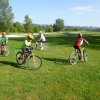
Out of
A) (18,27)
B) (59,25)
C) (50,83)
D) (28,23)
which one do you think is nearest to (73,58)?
(50,83)

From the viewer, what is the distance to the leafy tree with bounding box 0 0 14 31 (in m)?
74.1

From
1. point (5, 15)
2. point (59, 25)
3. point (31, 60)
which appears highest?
point (5, 15)

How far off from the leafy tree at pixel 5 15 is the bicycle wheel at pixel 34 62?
202ft

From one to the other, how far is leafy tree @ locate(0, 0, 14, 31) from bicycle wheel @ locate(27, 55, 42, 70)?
61.5 m

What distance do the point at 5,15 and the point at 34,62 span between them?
62495 mm

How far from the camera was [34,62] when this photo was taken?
45.0 ft

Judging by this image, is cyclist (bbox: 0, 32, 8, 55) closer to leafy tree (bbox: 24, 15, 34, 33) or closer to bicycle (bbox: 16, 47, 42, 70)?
bicycle (bbox: 16, 47, 42, 70)

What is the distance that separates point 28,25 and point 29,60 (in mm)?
83615

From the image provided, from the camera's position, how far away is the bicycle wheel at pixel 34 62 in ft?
45.0

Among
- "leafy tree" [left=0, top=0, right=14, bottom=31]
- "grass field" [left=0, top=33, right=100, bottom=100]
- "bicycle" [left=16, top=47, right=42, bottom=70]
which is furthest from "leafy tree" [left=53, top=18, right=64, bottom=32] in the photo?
"grass field" [left=0, top=33, right=100, bottom=100]

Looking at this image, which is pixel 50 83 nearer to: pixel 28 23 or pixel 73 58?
pixel 73 58

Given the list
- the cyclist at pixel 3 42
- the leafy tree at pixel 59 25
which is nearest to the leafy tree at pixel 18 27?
the leafy tree at pixel 59 25

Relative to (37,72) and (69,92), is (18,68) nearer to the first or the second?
(37,72)

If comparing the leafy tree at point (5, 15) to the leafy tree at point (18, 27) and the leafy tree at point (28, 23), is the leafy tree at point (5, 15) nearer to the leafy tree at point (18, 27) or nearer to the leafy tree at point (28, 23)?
the leafy tree at point (28, 23)
